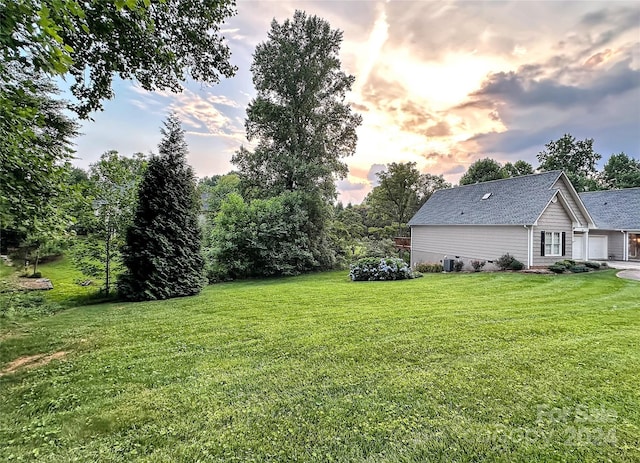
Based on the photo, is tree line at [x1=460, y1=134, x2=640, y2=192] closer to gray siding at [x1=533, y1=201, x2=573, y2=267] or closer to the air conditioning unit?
gray siding at [x1=533, y1=201, x2=573, y2=267]

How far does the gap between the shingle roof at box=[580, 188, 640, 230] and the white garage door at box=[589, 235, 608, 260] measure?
2.52 ft

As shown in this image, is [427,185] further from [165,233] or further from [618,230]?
[165,233]

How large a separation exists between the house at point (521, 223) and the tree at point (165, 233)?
47.9 ft

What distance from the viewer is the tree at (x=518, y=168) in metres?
34.0

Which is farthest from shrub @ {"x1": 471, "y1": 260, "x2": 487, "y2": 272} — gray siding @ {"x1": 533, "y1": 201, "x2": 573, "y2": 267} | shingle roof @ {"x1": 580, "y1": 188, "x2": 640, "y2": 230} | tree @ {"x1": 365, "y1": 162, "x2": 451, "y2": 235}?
tree @ {"x1": 365, "y1": 162, "x2": 451, "y2": 235}

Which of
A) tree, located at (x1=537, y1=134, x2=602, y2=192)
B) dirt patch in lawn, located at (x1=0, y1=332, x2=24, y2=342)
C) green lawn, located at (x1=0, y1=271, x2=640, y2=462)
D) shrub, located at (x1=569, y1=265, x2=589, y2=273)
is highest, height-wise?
tree, located at (x1=537, y1=134, x2=602, y2=192)

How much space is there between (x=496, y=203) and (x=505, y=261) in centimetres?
415

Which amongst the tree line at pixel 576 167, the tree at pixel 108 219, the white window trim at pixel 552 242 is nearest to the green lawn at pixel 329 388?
the tree at pixel 108 219

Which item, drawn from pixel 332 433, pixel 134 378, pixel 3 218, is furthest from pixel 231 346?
pixel 3 218

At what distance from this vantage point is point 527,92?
1378 cm

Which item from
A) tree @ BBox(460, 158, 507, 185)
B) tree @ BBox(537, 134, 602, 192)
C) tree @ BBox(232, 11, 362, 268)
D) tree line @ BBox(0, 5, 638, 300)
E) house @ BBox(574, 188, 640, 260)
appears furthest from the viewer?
tree @ BBox(537, 134, 602, 192)

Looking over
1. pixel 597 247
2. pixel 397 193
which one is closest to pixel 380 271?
pixel 597 247

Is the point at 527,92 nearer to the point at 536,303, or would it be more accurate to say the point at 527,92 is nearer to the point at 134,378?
the point at 536,303

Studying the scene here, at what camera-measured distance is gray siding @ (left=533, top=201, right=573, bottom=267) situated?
14.2 m
